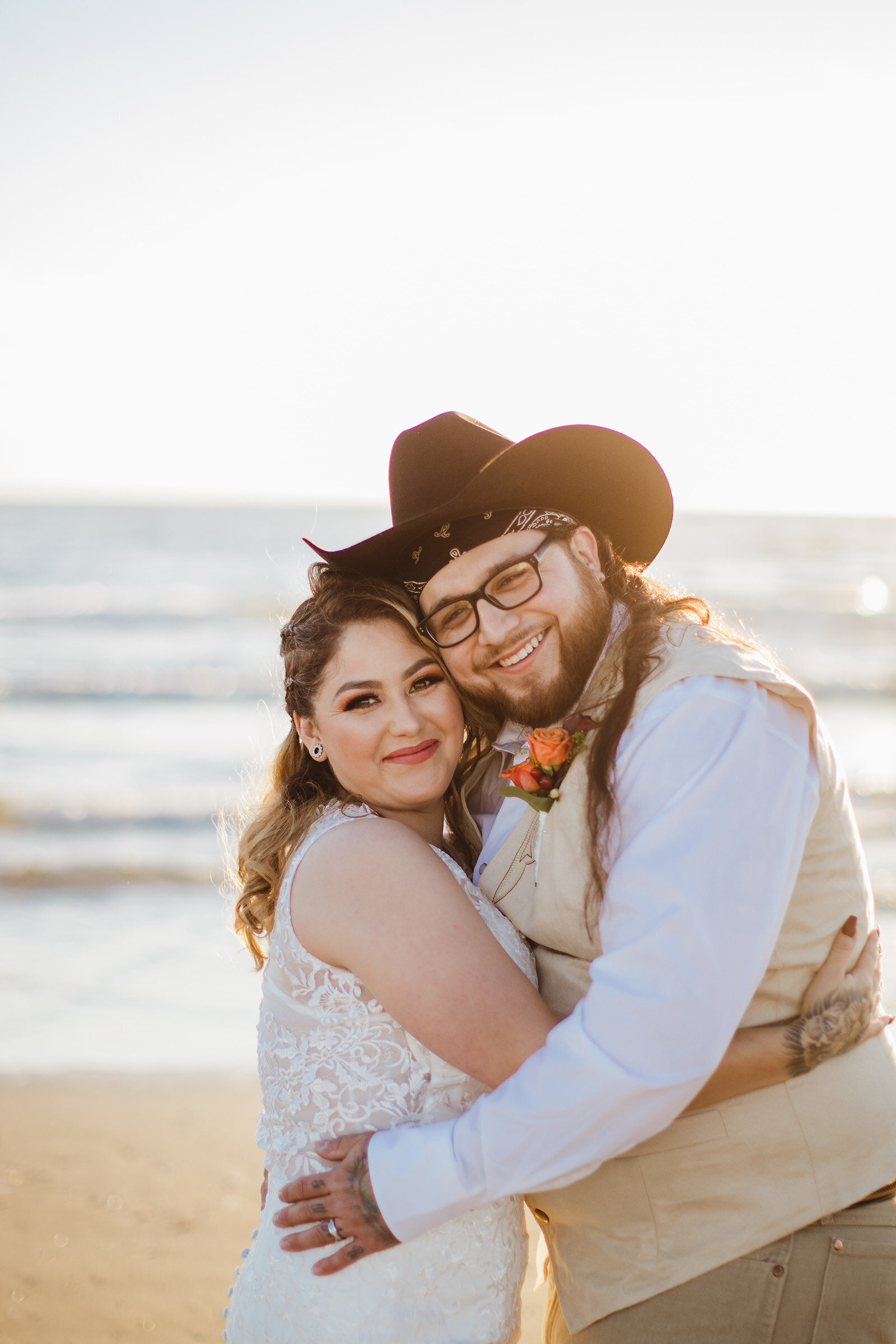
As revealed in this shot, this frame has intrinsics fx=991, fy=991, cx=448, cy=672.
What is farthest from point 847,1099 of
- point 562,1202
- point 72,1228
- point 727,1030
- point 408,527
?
point 72,1228

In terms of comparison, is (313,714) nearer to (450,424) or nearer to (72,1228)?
(450,424)

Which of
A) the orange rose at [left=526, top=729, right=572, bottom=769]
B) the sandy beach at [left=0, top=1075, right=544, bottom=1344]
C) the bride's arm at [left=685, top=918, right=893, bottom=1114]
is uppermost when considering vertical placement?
the orange rose at [left=526, top=729, right=572, bottom=769]

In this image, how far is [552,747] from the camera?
2229 millimetres

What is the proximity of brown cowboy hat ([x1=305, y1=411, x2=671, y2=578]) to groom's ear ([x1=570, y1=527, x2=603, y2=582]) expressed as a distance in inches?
3.0

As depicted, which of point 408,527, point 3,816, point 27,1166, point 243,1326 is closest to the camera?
point 243,1326

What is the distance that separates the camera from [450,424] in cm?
284

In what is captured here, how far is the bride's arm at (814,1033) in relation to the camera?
2008 mm

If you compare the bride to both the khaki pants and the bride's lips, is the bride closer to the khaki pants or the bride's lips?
the bride's lips

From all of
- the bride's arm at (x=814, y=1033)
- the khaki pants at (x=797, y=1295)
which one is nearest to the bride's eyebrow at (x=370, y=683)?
the bride's arm at (x=814, y=1033)

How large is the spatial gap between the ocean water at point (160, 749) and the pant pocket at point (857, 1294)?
1887mm

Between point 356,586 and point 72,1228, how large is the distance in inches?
119

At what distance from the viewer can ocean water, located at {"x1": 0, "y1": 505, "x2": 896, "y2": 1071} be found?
19.3 feet

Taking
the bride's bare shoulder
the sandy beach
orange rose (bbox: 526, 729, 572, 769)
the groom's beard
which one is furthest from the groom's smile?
the sandy beach

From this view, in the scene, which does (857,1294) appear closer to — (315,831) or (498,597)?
(315,831)
